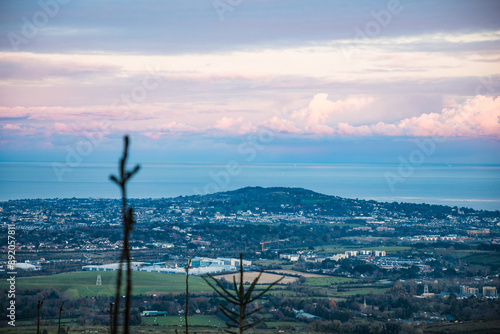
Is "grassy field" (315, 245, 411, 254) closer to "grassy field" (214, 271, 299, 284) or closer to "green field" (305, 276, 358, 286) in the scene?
"green field" (305, 276, 358, 286)

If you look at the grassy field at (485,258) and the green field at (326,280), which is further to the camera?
the grassy field at (485,258)

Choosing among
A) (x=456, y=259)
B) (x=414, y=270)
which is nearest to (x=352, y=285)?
(x=414, y=270)

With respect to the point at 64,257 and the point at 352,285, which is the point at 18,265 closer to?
the point at 64,257

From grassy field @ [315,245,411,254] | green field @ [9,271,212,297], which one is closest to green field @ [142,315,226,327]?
green field @ [9,271,212,297]

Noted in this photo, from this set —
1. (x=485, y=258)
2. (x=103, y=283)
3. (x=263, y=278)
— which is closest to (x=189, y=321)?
(x=103, y=283)

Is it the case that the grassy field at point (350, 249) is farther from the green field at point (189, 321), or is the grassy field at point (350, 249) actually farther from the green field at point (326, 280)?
the green field at point (189, 321)

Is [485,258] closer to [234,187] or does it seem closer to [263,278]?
[263,278]

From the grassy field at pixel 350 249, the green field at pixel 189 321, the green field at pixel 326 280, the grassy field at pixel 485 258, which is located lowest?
the green field at pixel 189 321

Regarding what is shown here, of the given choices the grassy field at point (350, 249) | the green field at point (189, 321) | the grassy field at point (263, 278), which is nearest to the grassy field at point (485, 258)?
the grassy field at point (350, 249)

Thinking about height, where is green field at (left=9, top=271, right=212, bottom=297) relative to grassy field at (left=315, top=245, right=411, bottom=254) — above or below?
below
